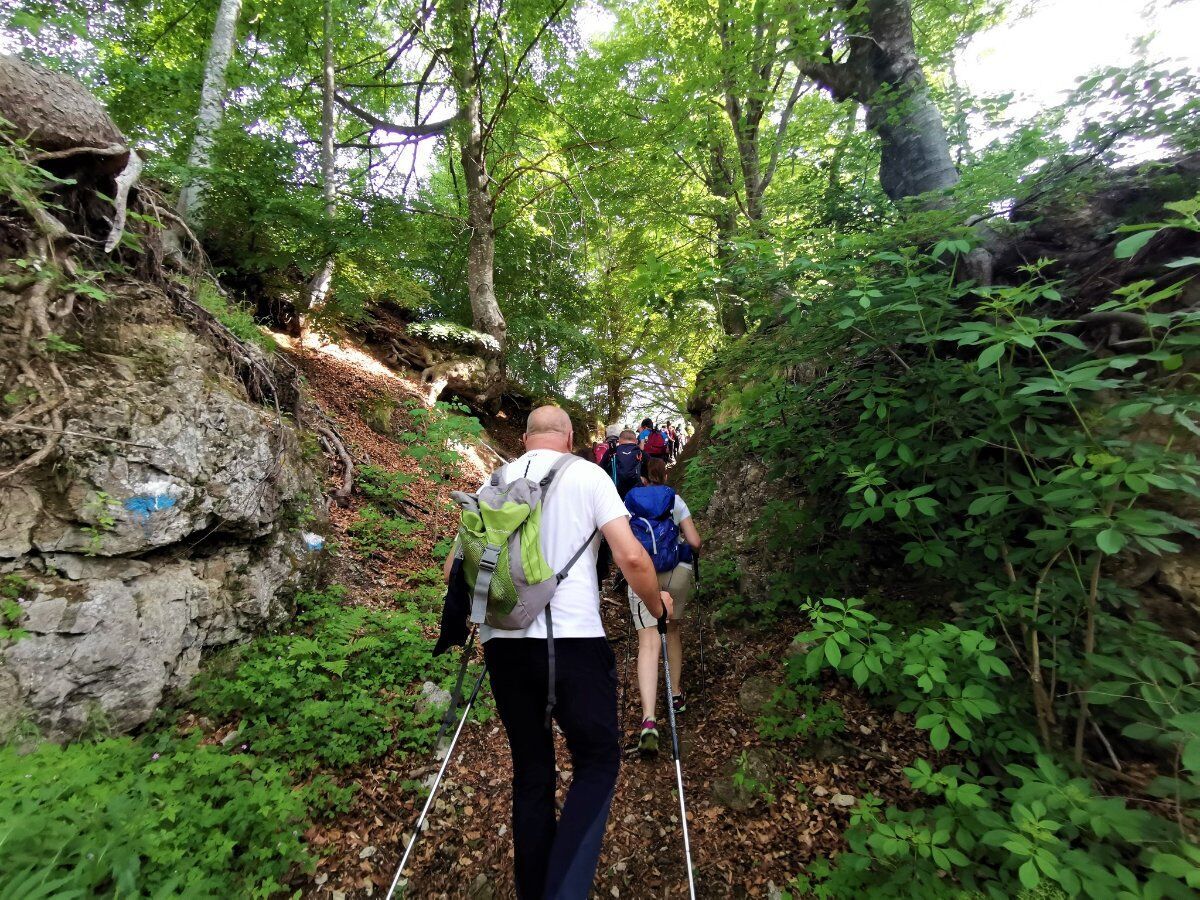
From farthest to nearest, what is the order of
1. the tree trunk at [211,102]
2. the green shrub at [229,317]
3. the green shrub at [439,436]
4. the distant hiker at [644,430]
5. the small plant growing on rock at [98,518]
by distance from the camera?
the distant hiker at [644,430]
the green shrub at [439,436]
the tree trunk at [211,102]
the green shrub at [229,317]
the small plant growing on rock at [98,518]

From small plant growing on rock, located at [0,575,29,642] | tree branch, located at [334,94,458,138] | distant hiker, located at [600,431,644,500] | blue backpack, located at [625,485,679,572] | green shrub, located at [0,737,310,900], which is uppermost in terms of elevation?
tree branch, located at [334,94,458,138]

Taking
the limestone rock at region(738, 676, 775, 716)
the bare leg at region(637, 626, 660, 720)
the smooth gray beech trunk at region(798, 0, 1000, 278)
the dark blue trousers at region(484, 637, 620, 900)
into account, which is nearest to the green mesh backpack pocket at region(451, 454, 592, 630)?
the dark blue trousers at region(484, 637, 620, 900)

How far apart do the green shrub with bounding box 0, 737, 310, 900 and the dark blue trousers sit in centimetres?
144

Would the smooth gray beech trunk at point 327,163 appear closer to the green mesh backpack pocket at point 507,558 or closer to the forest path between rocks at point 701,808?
the green mesh backpack pocket at point 507,558

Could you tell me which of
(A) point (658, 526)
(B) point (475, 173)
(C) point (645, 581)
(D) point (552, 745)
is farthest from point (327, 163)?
(D) point (552, 745)

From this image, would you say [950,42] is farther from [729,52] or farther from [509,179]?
[509,179]

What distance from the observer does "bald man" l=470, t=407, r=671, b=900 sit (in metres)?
1.90

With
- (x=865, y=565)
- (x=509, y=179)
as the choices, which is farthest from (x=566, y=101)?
(x=865, y=565)

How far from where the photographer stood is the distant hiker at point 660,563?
347cm

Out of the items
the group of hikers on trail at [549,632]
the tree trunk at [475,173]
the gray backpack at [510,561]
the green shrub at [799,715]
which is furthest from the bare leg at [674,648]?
the tree trunk at [475,173]

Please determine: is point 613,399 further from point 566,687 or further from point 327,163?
point 566,687

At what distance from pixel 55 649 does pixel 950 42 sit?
32.8 ft

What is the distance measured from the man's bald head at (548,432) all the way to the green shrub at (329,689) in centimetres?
252

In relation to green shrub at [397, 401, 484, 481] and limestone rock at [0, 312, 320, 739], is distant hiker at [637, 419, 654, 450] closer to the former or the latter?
green shrub at [397, 401, 484, 481]
